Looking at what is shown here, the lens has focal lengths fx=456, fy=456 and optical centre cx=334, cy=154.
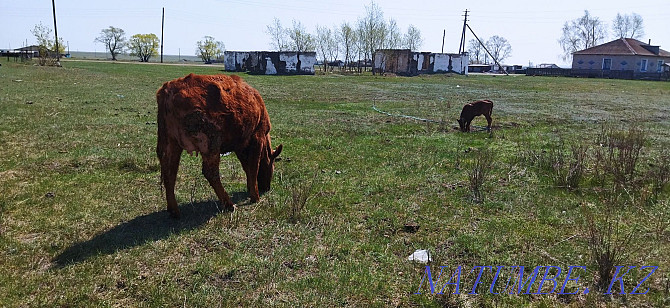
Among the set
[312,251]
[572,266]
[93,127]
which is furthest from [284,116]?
[572,266]

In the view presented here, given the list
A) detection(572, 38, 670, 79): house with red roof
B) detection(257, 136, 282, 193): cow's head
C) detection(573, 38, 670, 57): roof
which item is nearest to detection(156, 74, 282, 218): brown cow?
detection(257, 136, 282, 193): cow's head

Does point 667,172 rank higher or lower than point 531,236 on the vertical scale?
higher

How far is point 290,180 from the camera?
7.62 metres

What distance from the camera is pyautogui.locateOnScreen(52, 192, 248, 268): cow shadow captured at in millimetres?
4707

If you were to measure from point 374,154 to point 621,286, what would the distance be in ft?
19.5

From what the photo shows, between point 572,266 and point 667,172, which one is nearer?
point 572,266

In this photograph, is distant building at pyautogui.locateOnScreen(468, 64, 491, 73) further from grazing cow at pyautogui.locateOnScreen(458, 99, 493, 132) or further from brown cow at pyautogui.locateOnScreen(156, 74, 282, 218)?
brown cow at pyautogui.locateOnScreen(156, 74, 282, 218)

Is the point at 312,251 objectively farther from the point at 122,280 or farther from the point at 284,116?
the point at 284,116

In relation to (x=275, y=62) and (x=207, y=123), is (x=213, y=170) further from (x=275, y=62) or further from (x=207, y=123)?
(x=275, y=62)

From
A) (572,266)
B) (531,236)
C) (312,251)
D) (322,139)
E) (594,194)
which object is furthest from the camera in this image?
(322,139)

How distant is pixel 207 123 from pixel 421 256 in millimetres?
2841

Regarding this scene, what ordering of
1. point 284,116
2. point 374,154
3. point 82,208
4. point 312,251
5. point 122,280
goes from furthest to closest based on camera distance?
point 284,116 < point 374,154 < point 82,208 < point 312,251 < point 122,280

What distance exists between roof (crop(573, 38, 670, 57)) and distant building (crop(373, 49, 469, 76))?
23389 millimetres

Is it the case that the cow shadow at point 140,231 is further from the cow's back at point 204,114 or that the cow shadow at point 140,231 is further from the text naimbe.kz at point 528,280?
the text naimbe.kz at point 528,280
